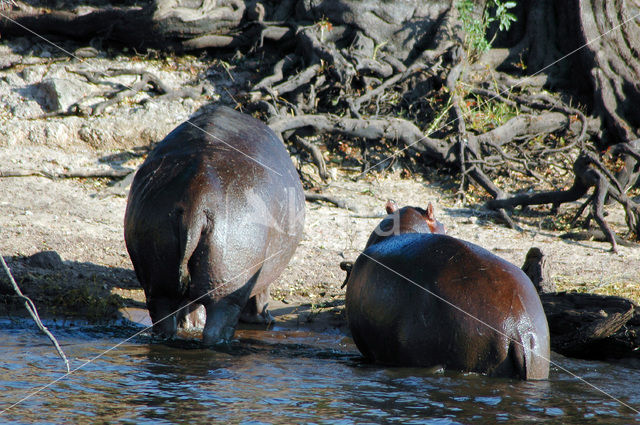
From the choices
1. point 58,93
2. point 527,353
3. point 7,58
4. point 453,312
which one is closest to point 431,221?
point 453,312

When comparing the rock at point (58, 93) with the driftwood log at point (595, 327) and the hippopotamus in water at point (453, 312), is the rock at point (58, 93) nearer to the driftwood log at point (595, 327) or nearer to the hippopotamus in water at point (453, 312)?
the hippopotamus in water at point (453, 312)

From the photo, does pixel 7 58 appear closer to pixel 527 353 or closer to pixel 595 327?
pixel 595 327

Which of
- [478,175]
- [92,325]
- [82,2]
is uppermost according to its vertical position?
[82,2]

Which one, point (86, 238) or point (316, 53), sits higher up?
point (316, 53)

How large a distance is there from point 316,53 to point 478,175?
9.47ft

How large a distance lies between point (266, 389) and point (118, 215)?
4.29m

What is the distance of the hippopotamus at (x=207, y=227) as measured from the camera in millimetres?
4824

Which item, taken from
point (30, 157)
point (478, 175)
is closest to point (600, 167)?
point (478, 175)

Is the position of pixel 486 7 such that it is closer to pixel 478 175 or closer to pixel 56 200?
pixel 478 175

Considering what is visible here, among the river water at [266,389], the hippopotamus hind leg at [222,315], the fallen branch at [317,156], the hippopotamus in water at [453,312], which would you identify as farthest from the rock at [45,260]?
the fallen branch at [317,156]

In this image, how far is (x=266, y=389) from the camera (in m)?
4.39

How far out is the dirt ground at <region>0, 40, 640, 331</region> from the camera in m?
6.51

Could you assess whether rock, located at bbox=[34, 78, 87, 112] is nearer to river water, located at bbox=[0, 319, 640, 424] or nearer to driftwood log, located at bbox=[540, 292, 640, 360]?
river water, located at bbox=[0, 319, 640, 424]

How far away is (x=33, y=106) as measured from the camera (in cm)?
996
